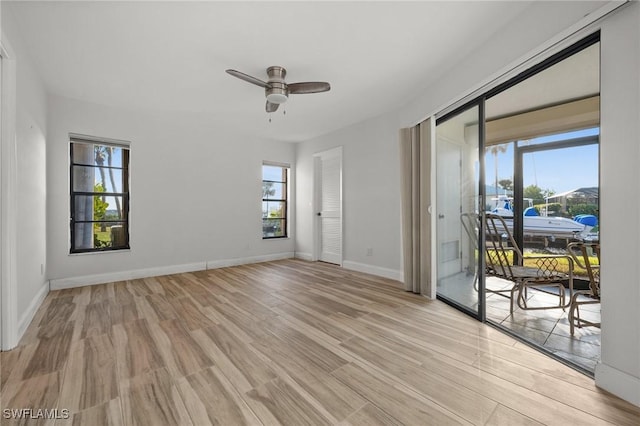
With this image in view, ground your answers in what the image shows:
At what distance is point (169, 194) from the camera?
14.3 feet

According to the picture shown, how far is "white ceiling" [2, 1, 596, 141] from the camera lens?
198cm

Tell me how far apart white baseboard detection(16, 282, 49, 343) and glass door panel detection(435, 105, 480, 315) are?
4133 mm

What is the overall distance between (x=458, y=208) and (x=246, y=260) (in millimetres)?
3949

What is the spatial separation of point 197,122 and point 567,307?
5820 millimetres

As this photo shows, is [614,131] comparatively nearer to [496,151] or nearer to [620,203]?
[620,203]

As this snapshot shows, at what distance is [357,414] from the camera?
1.33 metres

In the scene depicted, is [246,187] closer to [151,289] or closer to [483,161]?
[151,289]

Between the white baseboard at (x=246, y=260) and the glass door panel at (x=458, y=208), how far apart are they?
11.3 ft

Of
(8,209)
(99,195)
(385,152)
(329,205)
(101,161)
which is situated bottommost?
(8,209)

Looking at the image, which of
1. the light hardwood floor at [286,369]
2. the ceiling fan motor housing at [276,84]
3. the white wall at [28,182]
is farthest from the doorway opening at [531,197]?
the white wall at [28,182]

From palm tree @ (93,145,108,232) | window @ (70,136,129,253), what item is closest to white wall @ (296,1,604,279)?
window @ (70,136,129,253)

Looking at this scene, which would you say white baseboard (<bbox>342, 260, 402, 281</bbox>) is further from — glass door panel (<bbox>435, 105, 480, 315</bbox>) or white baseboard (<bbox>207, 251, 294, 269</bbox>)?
white baseboard (<bbox>207, 251, 294, 269</bbox>)

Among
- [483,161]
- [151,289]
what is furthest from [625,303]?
[151,289]

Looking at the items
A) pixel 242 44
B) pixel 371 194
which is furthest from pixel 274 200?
pixel 242 44
